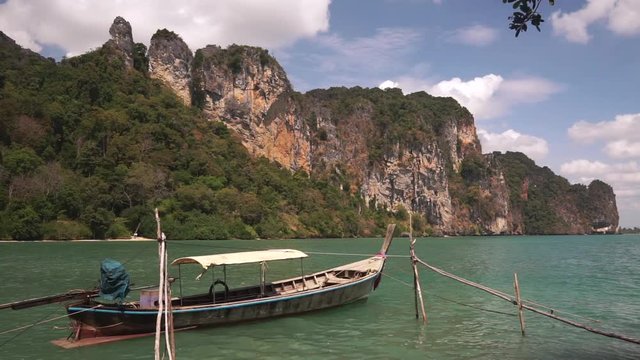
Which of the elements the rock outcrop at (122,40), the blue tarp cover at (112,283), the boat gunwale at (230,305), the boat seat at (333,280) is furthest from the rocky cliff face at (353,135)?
the blue tarp cover at (112,283)

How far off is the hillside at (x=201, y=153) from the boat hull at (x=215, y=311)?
1969 inches

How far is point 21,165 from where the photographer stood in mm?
62719

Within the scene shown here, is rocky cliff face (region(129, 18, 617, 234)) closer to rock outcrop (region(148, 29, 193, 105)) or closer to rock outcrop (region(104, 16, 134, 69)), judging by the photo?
rock outcrop (region(148, 29, 193, 105))

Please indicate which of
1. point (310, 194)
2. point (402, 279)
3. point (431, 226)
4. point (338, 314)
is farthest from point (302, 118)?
point (338, 314)

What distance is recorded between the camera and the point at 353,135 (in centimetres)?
16088

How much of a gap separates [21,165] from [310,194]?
63733 millimetres

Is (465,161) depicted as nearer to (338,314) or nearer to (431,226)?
(431,226)

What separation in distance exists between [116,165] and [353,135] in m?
96.2

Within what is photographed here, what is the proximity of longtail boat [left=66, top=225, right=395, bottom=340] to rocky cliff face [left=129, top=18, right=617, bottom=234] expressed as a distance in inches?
3763

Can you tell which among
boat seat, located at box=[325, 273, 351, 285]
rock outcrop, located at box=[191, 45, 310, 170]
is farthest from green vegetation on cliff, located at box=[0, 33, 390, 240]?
boat seat, located at box=[325, 273, 351, 285]

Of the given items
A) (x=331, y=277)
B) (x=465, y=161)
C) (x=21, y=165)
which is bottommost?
(x=331, y=277)

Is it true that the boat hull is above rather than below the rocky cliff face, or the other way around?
below

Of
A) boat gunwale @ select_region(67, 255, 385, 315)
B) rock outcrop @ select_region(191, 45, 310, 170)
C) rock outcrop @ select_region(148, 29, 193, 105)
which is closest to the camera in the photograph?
boat gunwale @ select_region(67, 255, 385, 315)

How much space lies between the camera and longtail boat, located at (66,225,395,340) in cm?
1445
